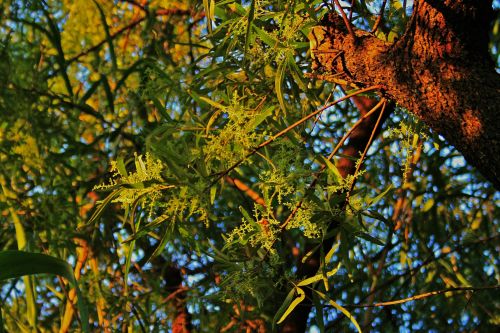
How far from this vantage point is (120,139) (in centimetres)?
145

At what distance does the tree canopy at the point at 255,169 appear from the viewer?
643 mm

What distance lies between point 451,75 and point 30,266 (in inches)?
15.5

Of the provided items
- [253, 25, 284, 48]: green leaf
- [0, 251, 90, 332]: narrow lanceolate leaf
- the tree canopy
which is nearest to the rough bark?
the tree canopy

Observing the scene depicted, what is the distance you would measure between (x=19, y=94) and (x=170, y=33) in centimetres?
34

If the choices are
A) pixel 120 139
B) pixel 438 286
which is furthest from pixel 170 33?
pixel 438 286

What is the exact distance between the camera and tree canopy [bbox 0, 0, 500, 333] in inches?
25.3

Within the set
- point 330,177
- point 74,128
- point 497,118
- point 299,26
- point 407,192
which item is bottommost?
point 497,118

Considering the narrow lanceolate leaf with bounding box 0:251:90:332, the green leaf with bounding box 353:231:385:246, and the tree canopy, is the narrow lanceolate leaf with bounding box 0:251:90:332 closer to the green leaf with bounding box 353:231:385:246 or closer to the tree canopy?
the tree canopy

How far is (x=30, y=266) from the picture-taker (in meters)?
0.62

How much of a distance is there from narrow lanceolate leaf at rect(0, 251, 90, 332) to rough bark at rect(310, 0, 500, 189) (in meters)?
0.33

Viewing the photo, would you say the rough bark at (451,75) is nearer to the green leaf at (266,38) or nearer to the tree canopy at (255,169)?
the tree canopy at (255,169)

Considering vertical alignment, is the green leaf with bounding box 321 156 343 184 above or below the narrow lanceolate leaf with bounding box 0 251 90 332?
above

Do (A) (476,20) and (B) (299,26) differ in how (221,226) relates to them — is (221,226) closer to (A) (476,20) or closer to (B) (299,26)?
(B) (299,26)

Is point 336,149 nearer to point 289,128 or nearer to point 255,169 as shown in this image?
point 289,128
